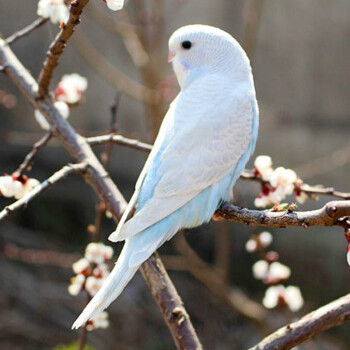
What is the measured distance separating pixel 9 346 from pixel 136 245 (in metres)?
1.66

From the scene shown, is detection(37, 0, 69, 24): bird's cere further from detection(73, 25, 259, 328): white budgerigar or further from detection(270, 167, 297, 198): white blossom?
detection(270, 167, 297, 198): white blossom

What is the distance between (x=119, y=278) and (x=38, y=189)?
17cm

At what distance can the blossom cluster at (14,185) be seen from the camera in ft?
3.13

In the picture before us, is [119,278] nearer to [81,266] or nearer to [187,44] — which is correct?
[81,266]

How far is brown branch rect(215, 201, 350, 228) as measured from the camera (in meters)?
0.66

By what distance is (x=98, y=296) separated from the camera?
822 millimetres

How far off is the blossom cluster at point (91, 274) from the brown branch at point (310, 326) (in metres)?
0.35

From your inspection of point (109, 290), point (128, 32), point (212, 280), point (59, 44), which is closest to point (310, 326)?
point (109, 290)

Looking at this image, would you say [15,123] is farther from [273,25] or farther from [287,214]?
[287,214]

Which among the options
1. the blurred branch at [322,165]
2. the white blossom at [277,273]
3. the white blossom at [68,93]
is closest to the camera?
the white blossom at [68,93]

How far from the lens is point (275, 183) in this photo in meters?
1.04

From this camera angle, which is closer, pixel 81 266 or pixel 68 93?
pixel 81 266

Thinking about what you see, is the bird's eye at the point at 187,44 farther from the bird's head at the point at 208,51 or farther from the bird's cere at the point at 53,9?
the bird's cere at the point at 53,9

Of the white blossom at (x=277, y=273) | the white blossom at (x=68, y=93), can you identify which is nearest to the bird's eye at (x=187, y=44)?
the white blossom at (x=68, y=93)
